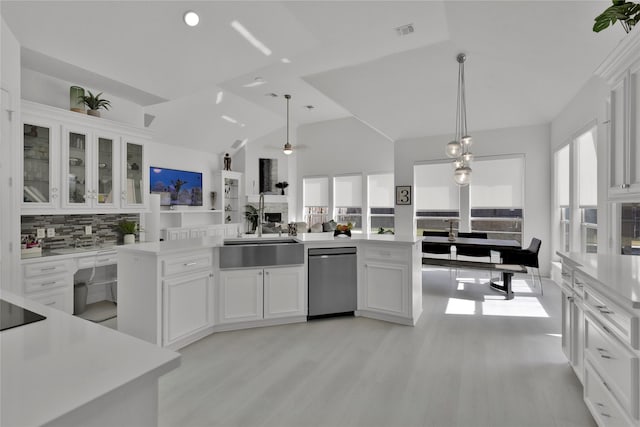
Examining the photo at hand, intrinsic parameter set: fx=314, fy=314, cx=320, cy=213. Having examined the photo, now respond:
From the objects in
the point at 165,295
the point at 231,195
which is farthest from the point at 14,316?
the point at 231,195

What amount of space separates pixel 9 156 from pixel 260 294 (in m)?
2.58

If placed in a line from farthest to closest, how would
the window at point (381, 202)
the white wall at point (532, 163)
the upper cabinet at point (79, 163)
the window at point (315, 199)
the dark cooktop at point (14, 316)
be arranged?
the window at point (315, 199)
the window at point (381, 202)
the white wall at point (532, 163)
the upper cabinet at point (79, 163)
the dark cooktop at point (14, 316)

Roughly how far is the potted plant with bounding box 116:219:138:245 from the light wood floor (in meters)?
2.17

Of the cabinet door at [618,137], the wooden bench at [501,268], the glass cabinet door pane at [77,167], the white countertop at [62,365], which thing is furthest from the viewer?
the wooden bench at [501,268]

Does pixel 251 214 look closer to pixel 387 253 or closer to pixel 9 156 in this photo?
pixel 387 253

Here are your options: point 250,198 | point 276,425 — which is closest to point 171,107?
point 250,198

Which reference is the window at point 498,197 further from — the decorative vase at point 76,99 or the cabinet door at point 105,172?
the decorative vase at point 76,99

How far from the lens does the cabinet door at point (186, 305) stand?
2.78 metres

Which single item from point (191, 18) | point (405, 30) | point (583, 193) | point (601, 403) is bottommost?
point (601, 403)

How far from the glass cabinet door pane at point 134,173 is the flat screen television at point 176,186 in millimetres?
2147

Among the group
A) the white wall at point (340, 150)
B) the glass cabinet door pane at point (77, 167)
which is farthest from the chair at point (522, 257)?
the glass cabinet door pane at point (77, 167)

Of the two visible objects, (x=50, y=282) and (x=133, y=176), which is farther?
(x=133, y=176)

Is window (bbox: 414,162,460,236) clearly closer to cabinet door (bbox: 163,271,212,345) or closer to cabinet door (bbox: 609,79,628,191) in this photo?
cabinet door (bbox: 609,79,628,191)

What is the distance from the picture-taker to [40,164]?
3.39m
